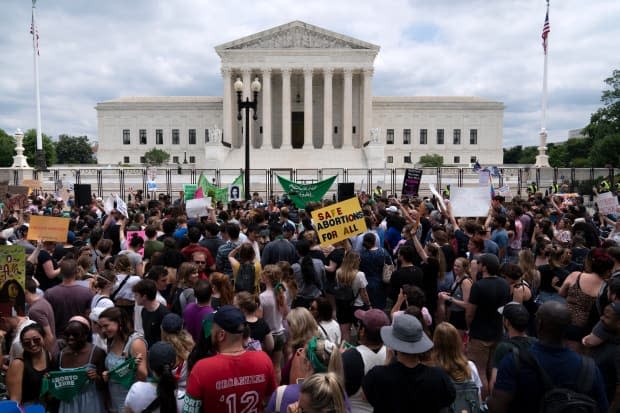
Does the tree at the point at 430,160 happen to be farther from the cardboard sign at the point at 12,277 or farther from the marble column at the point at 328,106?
the cardboard sign at the point at 12,277

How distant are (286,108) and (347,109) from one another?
24.7ft

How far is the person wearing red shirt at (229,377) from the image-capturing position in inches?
145

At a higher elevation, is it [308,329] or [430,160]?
[430,160]

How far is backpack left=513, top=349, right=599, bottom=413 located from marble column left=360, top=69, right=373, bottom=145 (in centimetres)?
6241

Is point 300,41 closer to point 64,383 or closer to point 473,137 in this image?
point 473,137

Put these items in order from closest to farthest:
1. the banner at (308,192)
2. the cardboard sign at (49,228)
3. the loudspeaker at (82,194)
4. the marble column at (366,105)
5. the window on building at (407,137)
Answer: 1. the cardboard sign at (49,228)
2. the banner at (308,192)
3. the loudspeaker at (82,194)
4. the marble column at (366,105)
5. the window on building at (407,137)

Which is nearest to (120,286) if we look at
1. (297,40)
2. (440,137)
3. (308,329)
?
(308,329)

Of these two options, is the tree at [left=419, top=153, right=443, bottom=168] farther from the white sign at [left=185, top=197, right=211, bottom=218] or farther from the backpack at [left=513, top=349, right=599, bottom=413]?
the backpack at [left=513, top=349, right=599, bottom=413]

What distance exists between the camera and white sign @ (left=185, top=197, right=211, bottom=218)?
12.4 m

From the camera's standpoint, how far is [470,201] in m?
11.5

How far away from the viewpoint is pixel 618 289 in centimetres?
503

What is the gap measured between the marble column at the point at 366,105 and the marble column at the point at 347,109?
70.2 inches

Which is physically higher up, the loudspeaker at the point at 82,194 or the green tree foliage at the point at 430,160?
the green tree foliage at the point at 430,160

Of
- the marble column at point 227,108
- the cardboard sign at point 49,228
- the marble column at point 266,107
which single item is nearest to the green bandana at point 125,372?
the cardboard sign at point 49,228
